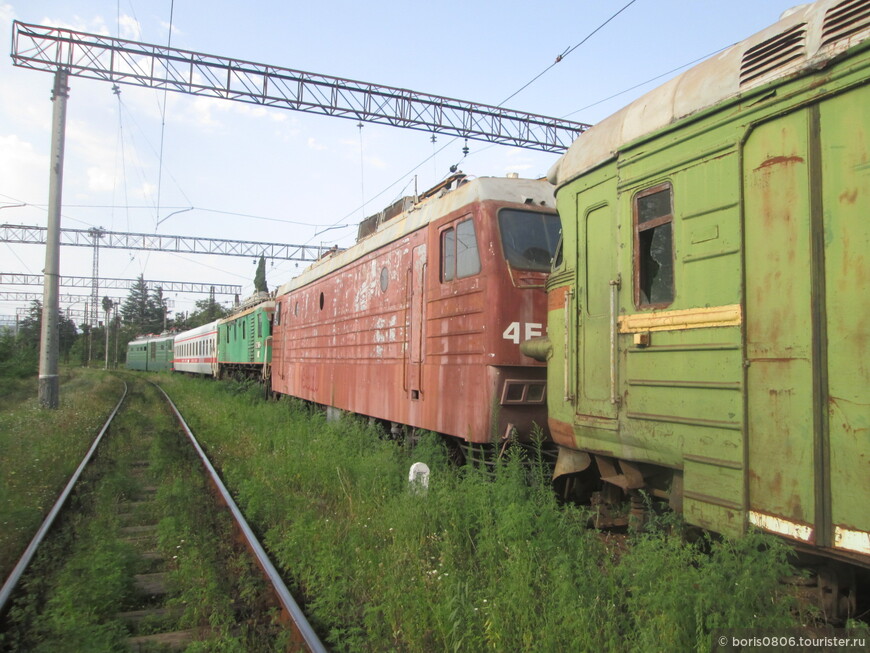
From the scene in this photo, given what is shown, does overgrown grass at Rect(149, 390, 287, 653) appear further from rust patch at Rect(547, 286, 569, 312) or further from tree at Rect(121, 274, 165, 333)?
tree at Rect(121, 274, 165, 333)

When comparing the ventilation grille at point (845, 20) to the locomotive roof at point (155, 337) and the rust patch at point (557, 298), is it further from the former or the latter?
the locomotive roof at point (155, 337)

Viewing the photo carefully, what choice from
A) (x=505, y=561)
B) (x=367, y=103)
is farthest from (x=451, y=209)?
(x=367, y=103)

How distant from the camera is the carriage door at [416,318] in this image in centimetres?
740

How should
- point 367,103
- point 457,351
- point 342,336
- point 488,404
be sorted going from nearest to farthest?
point 488,404
point 457,351
point 342,336
point 367,103

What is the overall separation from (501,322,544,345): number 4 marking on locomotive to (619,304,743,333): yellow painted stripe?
1.78 metres

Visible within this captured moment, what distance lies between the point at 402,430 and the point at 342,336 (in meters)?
2.38

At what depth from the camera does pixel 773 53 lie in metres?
3.36

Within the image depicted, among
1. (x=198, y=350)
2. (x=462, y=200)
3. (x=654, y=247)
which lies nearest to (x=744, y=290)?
(x=654, y=247)

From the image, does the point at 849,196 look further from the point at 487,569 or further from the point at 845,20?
the point at 487,569

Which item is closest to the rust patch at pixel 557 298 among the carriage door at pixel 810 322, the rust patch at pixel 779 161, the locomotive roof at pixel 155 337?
the carriage door at pixel 810 322

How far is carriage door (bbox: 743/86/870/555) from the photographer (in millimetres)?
2840

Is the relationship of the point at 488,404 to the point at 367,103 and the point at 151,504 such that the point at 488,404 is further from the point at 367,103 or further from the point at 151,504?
the point at 367,103

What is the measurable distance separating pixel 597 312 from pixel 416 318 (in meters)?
3.29

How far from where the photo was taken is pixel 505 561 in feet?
13.6
